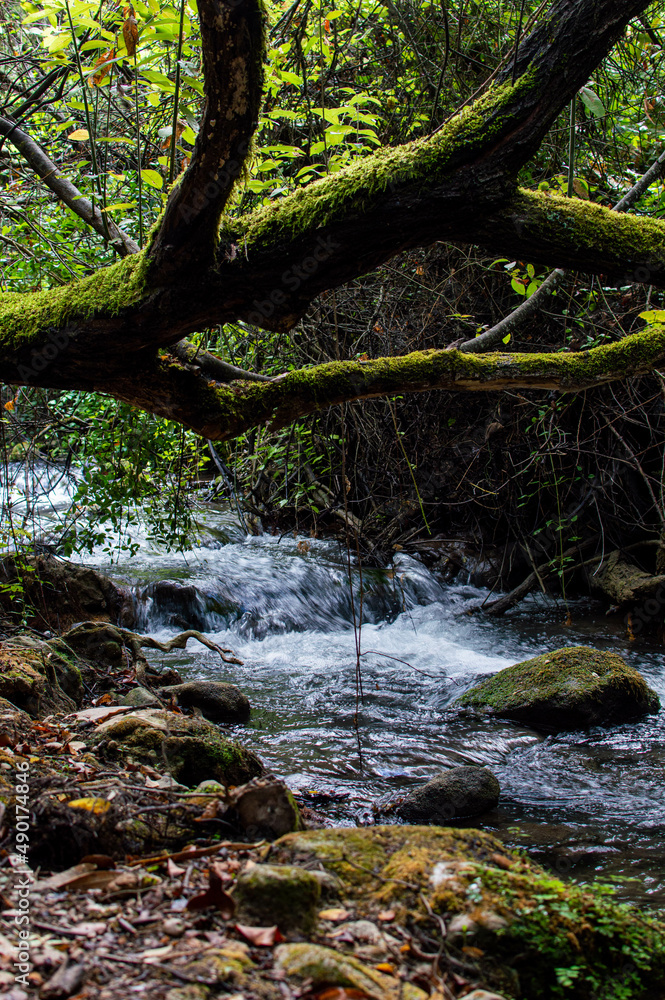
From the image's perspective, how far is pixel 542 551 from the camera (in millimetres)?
8445

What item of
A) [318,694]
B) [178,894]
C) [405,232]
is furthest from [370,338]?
[178,894]

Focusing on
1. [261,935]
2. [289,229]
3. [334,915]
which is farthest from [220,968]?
[289,229]

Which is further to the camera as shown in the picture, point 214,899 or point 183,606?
point 183,606

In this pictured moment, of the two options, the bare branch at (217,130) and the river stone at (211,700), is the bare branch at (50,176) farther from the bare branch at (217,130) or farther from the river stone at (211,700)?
the river stone at (211,700)

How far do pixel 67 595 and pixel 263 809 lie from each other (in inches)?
180

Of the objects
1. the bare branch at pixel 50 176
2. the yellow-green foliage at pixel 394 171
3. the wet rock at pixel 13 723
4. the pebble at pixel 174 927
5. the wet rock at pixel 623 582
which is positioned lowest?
the pebble at pixel 174 927

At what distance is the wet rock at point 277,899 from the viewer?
1.88 metres

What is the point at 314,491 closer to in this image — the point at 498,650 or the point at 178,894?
the point at 498,650

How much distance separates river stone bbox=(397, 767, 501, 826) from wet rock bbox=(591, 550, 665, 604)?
3.96 m

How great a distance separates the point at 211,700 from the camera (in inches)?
190

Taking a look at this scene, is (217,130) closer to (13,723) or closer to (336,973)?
(336,973)

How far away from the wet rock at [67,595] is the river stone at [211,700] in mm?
1803

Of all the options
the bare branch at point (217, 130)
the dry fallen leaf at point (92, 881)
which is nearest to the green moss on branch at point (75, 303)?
the bare branch at point (217, 130)

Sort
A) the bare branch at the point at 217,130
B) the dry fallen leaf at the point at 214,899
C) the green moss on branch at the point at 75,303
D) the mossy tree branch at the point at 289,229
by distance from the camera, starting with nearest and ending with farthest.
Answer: the dry fallen leaf at the point at 214,899 < the bare branch at the point at 217,130 < the mossy tree branch at the point at 289,229 < the green moss on branch at the point at 75,303
